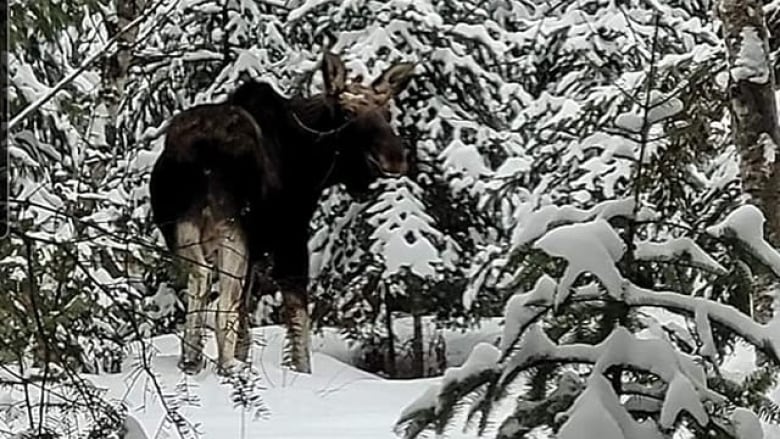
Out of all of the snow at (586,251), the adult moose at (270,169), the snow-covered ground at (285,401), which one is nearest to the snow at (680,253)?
the snow at (586,251)

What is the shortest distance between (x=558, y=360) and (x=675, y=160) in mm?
1630

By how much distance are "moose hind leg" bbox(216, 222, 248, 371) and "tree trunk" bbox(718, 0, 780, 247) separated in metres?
2.08

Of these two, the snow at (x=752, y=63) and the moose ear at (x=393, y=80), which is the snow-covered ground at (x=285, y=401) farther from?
the moose ear at (x=393, y=80)

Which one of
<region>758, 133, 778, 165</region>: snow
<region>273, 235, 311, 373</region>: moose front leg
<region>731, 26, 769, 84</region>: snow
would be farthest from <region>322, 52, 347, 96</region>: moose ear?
<region>758, 133, 778, 165</region>: snow

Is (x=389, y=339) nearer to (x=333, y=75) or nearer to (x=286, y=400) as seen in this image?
(x=333, y=75)

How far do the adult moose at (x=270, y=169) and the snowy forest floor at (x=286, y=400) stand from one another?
1.01 feet

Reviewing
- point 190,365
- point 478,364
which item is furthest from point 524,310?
point 190,365

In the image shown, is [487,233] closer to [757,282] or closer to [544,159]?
[544,159]

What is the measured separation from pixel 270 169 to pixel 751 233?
4431 mm

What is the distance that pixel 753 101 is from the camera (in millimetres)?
4016

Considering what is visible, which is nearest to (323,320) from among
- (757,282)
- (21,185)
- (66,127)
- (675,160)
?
(66,127)

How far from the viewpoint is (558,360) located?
7.57ft

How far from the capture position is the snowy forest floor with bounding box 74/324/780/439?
3949mm

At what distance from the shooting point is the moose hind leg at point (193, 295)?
4.20m
